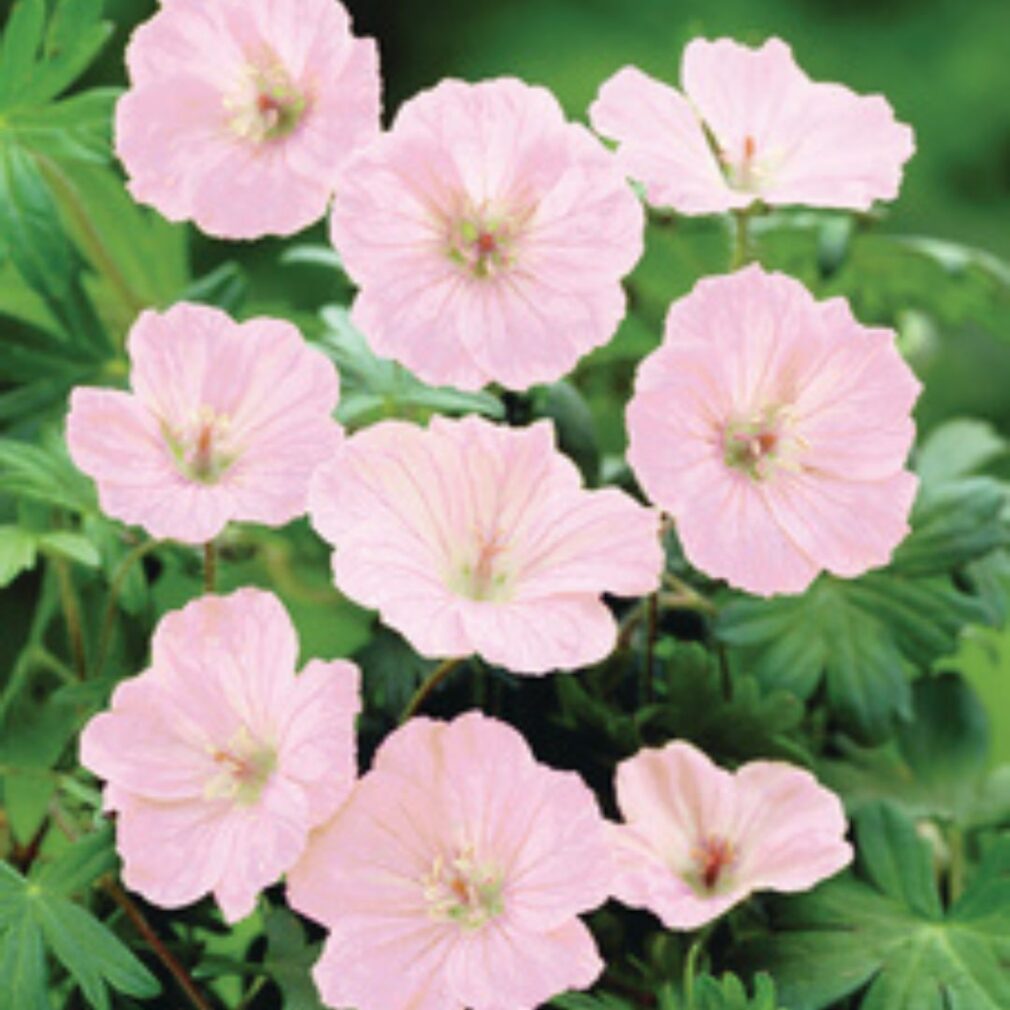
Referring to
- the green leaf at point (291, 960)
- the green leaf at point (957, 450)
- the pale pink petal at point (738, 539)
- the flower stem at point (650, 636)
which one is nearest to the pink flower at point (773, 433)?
the pale pink petal at point (738, 539)

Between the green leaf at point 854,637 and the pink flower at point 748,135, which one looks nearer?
the pink flower at point 748,135

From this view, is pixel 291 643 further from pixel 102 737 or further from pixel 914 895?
pixel 914 895

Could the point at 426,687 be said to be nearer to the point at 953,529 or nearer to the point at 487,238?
the point at 487,238

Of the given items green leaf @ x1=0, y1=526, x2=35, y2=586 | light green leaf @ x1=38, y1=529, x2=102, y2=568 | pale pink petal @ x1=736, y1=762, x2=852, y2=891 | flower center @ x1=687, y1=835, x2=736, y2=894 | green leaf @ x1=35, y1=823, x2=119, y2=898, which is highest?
light green leaf @ x1=38, y1=529, x2=102, y2=568

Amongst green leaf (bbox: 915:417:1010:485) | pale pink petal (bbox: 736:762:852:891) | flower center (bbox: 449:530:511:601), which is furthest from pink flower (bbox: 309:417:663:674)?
green leaf (bbox: 915:417:1010:485)

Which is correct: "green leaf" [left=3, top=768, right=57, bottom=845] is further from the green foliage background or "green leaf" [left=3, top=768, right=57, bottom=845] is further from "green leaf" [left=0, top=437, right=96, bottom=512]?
"green leaf" [left=0, top=437, right=96, bottom=512]

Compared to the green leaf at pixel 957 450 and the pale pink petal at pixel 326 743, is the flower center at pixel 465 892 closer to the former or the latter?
the pale pink petal at pixel 326 743
